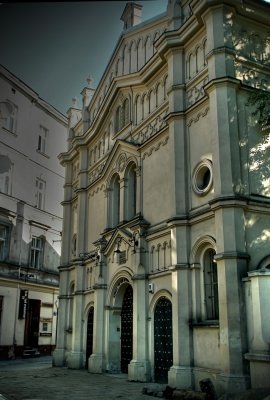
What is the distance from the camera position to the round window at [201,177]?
1405cm

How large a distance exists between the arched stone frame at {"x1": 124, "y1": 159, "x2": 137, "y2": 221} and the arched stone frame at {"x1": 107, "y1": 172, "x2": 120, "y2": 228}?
1.11m

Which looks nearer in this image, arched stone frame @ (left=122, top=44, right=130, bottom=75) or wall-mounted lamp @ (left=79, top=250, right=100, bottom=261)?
wall-mounted lamp @ (left=79, top=250, right=100, bottom=261)

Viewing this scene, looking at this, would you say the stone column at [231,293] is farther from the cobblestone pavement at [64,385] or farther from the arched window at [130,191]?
the arched window at [130,191]

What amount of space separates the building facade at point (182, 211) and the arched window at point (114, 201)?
5 cm

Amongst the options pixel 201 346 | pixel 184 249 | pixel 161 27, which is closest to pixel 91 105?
pixel 161 27

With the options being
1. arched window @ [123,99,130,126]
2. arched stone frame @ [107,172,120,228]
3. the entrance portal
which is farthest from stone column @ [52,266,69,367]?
arched window @ [123,99,130,126]

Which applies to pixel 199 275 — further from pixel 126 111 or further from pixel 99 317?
pixel 126 111

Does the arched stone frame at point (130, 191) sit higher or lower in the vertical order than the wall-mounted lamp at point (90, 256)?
higher

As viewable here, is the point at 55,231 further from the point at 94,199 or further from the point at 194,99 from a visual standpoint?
the point at 194,99

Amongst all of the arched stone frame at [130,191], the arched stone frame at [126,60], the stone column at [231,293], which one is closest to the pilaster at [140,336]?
the arched stone frame at [130,191]

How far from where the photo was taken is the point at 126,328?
18.4 meters

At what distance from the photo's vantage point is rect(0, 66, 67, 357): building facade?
1057 inches

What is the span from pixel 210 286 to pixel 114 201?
8.19m

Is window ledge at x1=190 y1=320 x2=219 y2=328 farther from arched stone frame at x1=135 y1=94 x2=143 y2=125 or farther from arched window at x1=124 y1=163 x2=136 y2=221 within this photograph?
arched stone frame at x1=135 y1=94 x2=143 y2=125
